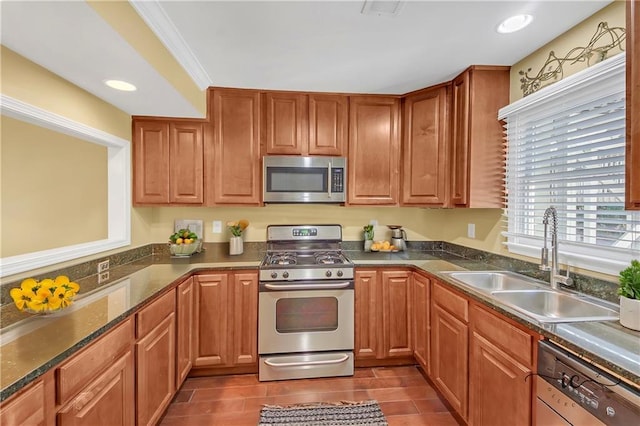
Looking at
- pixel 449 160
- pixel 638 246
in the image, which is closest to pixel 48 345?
pixel 638 246

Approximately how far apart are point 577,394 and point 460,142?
68.6 inches

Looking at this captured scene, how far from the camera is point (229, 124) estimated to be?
2578 mm

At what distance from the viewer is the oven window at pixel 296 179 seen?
258 cm

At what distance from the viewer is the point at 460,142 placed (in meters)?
2.28

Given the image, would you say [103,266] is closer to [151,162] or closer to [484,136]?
[151,162]

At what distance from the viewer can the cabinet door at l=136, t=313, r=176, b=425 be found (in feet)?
5.01

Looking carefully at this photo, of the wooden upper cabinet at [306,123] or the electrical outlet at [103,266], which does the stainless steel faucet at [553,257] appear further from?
the electrical outlet at [103,266]

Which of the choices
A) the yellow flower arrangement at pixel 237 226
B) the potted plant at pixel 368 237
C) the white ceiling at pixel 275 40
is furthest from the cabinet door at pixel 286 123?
the potted plant at pixel 368 237

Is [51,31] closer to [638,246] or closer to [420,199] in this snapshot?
[420,199]

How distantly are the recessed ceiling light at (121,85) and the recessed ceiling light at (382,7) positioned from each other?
1.48 meters

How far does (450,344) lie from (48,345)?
2038 millimetres

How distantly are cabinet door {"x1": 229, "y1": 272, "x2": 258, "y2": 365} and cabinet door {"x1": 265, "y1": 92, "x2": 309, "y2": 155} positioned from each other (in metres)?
1.15

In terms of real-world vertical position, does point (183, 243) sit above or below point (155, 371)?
above

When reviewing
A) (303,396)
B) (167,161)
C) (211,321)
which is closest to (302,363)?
(303,396)
